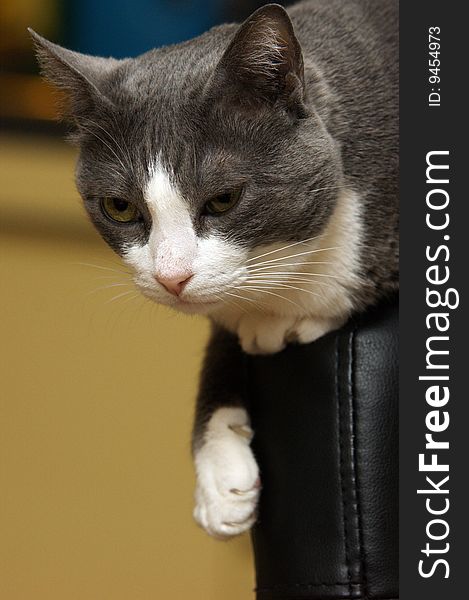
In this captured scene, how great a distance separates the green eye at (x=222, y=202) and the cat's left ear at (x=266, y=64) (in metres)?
0.09

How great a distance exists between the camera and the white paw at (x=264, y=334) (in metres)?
0.88

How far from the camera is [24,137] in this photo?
1854mm

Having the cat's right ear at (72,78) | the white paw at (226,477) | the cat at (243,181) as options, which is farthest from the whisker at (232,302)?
the cat's right ear at (72,78)

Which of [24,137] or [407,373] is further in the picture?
[24,137]

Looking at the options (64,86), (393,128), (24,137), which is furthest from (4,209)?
(393,128)

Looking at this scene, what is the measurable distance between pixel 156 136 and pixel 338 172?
18 cm

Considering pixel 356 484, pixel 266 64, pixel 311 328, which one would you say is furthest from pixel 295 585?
pixel 266 64

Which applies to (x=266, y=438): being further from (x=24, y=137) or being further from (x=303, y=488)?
(x=24, y=137)

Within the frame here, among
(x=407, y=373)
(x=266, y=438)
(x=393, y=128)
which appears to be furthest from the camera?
(x=393, y=128)

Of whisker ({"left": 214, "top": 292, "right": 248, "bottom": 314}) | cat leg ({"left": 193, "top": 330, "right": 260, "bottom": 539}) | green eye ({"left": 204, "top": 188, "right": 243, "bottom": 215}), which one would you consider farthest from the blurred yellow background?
green eye ({"left": 204, "top": 188, "right": 243, "bottom": 215})

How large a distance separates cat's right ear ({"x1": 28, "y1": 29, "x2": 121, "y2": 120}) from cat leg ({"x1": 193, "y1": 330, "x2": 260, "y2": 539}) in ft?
1.00

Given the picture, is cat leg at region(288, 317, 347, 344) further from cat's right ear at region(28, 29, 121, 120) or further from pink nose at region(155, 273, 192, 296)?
cat's right ear at region(28, 29, 121, 120)

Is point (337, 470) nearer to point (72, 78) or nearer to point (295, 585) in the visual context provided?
point (295, 585)

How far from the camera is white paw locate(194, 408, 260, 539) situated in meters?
0.88
